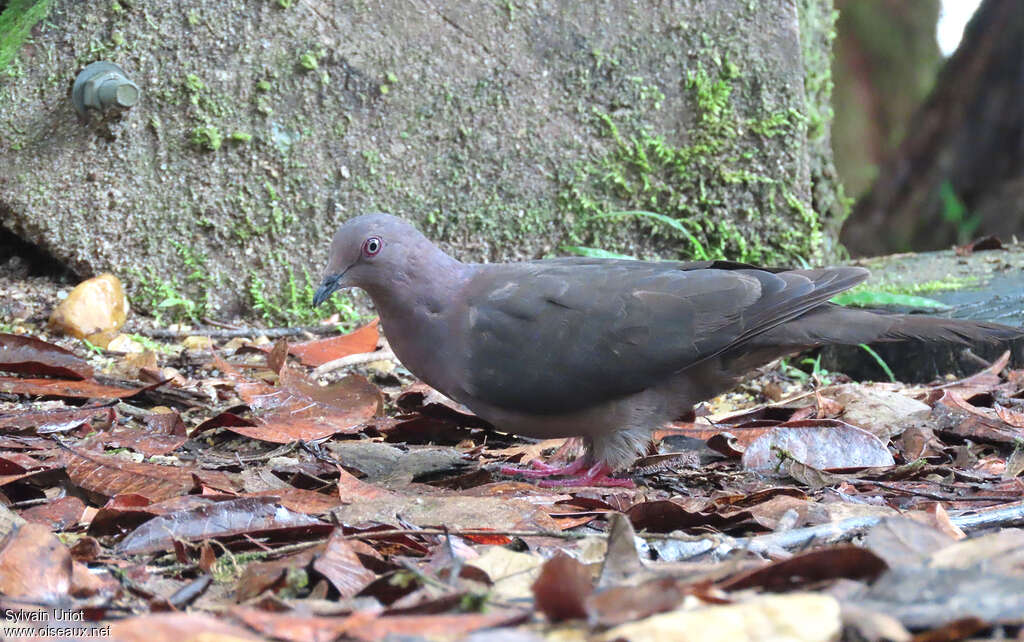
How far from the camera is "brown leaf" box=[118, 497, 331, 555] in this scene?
8.12 feet

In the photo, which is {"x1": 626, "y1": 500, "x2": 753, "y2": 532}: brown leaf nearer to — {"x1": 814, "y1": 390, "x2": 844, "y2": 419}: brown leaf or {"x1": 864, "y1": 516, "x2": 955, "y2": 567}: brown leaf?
{"x1": 864, "y1": 516, "x2": 955, "y2": 567}: brown leaf

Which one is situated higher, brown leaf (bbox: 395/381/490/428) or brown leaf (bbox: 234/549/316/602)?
brown leaf (bbox: 234/549/316/602)

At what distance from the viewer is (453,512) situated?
2723mm

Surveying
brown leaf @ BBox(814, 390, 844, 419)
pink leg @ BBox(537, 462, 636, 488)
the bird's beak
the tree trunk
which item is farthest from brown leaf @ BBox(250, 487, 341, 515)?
the tree trunk

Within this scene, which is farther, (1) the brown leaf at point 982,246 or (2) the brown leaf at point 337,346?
(1) the brown leaf at point 982,246

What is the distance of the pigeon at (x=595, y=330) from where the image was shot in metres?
3.64

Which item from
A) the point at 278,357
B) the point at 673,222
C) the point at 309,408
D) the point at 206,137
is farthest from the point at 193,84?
the point at 673,222

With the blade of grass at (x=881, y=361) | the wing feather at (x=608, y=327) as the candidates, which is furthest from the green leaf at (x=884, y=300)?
the wing feather at (x=608, y=327)

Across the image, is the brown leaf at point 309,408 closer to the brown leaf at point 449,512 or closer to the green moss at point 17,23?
the brown leaf at point 449,512

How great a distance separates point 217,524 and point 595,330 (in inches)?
61.1

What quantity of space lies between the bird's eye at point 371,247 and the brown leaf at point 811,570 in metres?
2.29

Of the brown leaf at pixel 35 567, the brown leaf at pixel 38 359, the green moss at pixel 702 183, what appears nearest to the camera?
the brown leaf at pixel 35 567

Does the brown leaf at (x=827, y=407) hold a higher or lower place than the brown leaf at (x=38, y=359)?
lower

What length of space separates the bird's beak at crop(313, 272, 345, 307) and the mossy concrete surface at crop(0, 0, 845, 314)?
1416mm
